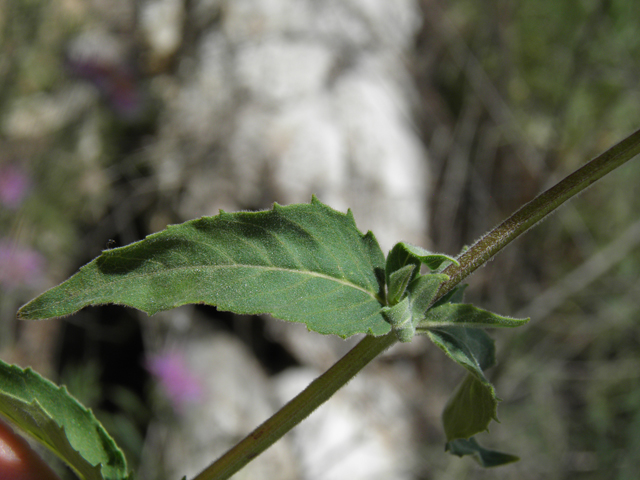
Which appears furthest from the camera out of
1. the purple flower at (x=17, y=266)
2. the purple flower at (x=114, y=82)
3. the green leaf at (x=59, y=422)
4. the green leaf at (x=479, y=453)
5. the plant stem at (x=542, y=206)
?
the purple flower at (x=114, y=82)

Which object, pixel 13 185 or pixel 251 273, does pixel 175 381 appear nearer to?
pixel 13 185

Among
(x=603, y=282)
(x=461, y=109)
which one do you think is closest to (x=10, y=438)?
(x=603, y=282)

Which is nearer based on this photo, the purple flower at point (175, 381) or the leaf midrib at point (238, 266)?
the leaf midrib at point (238, 266)

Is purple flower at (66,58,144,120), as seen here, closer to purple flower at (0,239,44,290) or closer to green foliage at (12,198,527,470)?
purple flower at (0,239,44,290)

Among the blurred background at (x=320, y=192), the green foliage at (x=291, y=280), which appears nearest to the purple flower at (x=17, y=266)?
the blurred background at (x=320, y=192)

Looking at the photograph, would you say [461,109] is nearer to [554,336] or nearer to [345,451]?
[554,336]

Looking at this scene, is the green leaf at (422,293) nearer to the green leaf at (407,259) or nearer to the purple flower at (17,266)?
the green leaf at (407,259)

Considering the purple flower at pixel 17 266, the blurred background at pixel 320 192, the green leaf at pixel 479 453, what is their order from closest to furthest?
the green leaf at pixel 479 453
the purple flower at pixel 17 266
the blurred background at pixel 320 192

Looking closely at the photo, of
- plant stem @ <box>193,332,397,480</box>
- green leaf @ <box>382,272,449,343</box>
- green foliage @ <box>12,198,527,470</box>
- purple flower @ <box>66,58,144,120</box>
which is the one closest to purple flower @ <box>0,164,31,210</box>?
purple flower @ <box>66,58,144,120</box>
